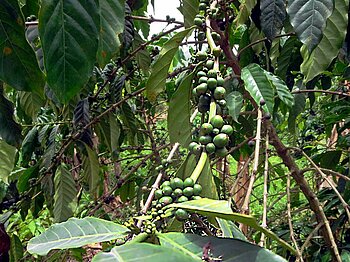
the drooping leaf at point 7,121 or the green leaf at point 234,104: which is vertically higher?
the green leaf at point 234,104

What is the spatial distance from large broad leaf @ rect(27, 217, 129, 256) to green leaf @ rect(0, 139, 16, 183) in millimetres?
581

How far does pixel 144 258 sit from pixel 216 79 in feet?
1.15

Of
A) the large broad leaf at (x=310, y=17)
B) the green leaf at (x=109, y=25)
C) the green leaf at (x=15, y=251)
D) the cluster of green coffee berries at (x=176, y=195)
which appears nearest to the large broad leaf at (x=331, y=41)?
the large broad leaf at (x=310, y=17)

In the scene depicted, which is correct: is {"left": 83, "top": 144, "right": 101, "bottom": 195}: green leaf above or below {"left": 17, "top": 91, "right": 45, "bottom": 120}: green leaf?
below

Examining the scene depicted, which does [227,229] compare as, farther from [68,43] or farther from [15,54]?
[15,54]

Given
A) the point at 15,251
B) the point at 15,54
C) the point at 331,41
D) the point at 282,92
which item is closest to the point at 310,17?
the point at 331,41

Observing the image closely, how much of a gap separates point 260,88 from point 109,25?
0.32 m

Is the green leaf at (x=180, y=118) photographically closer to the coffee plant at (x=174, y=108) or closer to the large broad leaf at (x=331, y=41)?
the coffee plant at (x=174, y=108)

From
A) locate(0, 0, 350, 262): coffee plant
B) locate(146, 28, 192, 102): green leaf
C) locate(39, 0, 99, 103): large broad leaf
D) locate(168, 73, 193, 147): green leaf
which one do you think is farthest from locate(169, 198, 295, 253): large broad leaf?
locate(146, 28, 192, 102): green leaf

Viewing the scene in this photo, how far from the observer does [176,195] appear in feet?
1.65

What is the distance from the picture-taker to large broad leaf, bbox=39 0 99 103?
60 centimetres

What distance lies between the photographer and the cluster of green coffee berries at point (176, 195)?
466mm

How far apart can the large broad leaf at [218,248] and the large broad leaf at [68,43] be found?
0.27 meters

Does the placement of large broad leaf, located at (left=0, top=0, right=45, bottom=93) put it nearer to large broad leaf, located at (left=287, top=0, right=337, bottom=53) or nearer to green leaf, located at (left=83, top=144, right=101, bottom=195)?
large broad leaf, located at (left=287, top=0, right=337, bottom=53)
